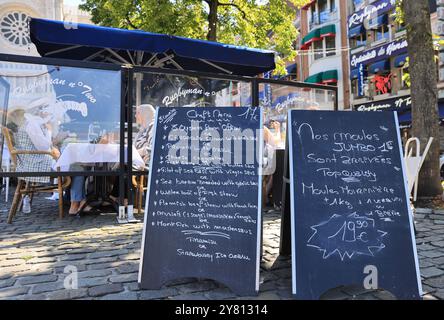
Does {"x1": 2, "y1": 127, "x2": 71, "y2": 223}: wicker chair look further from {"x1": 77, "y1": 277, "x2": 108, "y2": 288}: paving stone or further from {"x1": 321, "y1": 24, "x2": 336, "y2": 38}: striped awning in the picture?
{"x1": 321, "y1": 24, "x2": 336, "y2": 38}: striped awning

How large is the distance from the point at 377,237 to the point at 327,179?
0.55 meters

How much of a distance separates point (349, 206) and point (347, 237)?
23cm

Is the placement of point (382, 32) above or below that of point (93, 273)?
above

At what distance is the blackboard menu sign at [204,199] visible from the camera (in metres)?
2.86

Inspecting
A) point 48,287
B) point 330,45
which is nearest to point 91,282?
point 48,287

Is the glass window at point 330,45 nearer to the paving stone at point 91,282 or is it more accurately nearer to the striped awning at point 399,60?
the striped awning at point 399,60

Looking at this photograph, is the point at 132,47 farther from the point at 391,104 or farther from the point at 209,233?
the point at 391,104

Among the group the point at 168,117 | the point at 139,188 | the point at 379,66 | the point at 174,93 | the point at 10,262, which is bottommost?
the point at 10,262

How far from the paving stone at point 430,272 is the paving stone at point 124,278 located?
239 cm

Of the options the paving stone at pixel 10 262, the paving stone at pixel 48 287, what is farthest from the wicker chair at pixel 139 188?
Result: the paving stone at pixel 48 287

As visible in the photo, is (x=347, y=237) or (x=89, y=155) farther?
(x=89, y=155)

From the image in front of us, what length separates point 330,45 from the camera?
28.5 m

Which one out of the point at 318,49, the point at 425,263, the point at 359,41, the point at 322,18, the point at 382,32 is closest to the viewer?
the point at 425,263
